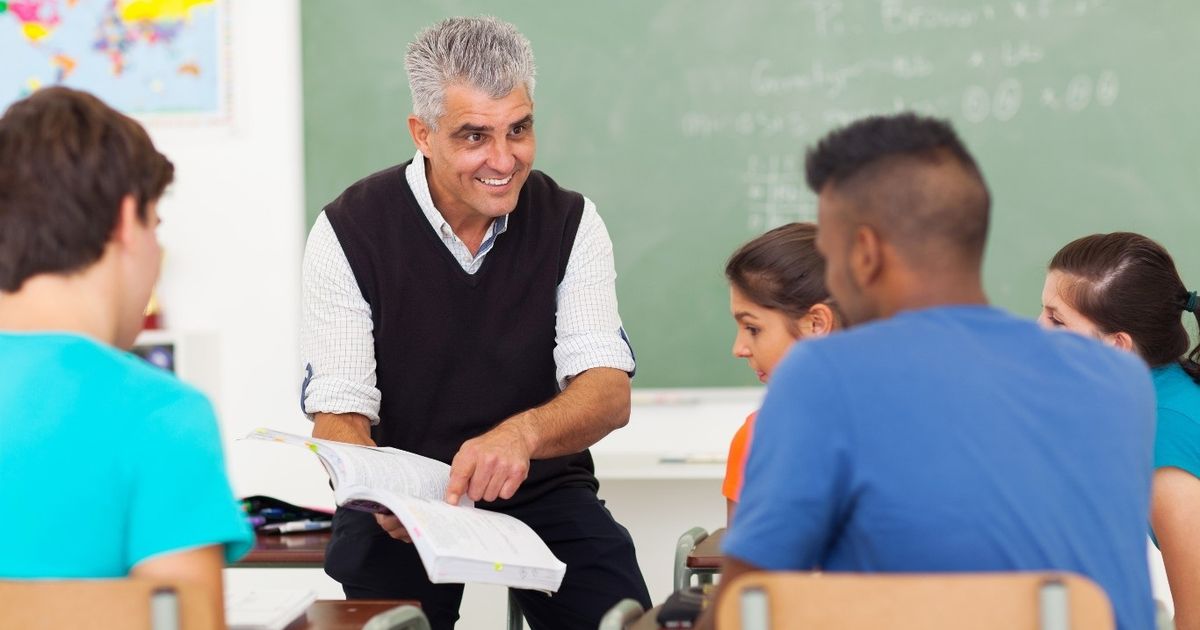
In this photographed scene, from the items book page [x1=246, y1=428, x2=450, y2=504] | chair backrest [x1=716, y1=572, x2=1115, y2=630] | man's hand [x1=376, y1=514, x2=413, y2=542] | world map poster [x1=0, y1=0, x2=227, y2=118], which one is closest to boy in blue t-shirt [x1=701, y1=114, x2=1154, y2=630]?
chair backrest [x1=716, y1=572, x2=1115, y2=630]

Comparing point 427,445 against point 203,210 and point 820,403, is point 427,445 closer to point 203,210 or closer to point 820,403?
point 820,403

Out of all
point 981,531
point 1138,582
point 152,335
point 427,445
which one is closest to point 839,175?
point 981,531

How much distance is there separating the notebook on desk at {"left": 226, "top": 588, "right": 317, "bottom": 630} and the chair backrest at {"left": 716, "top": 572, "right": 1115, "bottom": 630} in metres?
0.67

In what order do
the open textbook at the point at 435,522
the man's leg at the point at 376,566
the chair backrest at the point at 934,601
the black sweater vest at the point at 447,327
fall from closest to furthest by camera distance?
the chair backrest at the point at 934,601
the open textbook at the point at 435,522
the man's leg at the point at 376,566
the black sweater vest at the point at 447,327

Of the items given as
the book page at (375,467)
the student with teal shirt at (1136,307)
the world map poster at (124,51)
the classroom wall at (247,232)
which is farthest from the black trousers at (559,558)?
the world map poster at (124,51)

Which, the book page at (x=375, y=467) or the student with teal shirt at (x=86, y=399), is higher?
the student with teal shirt at (x=86, y=399)

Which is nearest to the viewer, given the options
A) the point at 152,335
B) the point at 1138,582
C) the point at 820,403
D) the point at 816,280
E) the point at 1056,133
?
the point at 820,403

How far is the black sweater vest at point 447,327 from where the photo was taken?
2.51 m

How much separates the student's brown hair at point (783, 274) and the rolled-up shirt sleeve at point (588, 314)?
0.98 ft

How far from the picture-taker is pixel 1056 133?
3.70 m

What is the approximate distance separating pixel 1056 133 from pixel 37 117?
3061mm

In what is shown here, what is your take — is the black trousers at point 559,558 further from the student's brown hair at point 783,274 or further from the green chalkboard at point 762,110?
the green chalkboard at point 762,110

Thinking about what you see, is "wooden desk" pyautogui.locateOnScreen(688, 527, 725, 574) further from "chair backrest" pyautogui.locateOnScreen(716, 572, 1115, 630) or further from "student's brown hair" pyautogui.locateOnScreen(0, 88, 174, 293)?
"student's brown hair" pyautogui.locateOnScreen(0, 88, 174, 293)

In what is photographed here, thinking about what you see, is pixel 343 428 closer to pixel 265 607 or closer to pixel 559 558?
pixel 559 558
